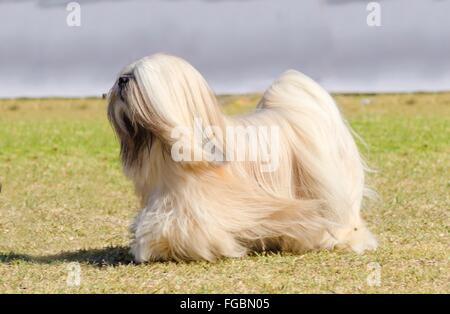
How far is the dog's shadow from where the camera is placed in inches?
280

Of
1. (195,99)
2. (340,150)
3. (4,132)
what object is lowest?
(4,132)

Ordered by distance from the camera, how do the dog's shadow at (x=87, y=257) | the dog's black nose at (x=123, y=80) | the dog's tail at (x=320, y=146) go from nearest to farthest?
the dog's black nose at (x=123, y=80)
the dog's tail at (x=320, y=146)
the dog's shadow at (x=87, y=257)

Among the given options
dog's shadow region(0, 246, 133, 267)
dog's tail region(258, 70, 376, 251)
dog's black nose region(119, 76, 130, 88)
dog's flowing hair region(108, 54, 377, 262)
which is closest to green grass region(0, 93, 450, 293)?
dog's shadow region(0, 246, 133, 267)

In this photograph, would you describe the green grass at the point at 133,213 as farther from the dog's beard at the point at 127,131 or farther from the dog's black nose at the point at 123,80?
the dog's black nose at the point at 123,80

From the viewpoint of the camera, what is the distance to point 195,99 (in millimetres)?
6418

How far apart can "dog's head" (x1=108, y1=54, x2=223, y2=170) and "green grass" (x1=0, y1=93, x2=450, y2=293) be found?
0.96 metres

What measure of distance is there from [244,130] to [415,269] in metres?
1.58

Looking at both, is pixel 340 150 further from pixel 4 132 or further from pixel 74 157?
pixel 4 132

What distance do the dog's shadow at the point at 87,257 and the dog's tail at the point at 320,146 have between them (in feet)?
4.94

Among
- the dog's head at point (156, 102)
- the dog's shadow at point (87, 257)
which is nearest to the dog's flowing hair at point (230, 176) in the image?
the dog's head at point (156, 102)

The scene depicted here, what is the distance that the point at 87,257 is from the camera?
736cm

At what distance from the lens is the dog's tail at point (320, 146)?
6992 mm
